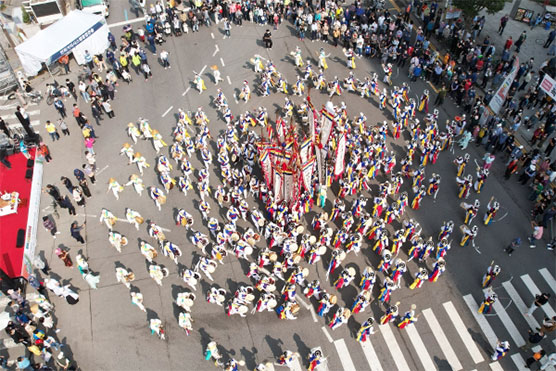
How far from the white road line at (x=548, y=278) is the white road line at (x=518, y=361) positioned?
4049 mm

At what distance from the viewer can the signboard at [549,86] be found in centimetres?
2564

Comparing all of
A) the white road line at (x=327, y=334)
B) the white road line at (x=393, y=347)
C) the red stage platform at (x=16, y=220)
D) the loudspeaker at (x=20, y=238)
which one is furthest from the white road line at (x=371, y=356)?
the loudspeaker at (x=20, y=238)

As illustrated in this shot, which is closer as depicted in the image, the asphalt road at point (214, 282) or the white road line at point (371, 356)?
the white road line at point (371, 356)

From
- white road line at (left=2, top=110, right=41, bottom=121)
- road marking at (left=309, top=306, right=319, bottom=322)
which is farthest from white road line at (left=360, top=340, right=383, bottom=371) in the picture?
white road line at (left=2, top=110, right=41, bottom=121)

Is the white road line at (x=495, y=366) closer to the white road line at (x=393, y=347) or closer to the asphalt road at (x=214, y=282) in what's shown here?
the asphalt road at (x=214, y=282)

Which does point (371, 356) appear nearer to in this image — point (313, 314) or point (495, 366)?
point (313, 314)

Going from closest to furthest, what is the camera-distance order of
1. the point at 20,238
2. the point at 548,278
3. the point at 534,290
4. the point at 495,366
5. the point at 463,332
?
the point at 495,366
the point at 463,332
the point at 534,290
the point at 548,278
the point at 20,238

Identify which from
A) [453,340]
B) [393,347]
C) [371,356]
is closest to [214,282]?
[371,356]

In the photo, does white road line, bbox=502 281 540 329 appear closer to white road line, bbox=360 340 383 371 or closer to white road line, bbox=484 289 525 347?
white road line, bbox=484 289 525 347

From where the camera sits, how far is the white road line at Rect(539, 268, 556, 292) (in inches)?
823

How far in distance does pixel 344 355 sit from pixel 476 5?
26076 mm

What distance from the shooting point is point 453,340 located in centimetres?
1917

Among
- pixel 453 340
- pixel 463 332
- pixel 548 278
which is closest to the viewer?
pixel 453 340

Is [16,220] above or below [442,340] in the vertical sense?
above
